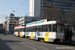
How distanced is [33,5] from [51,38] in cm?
8743

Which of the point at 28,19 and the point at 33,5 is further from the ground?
the point at 33,5

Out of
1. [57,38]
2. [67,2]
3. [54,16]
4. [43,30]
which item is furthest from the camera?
[67,2]

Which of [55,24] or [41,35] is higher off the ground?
[55,24]

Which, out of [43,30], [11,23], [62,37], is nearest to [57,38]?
[62,37]

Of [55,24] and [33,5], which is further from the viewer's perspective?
[33,5]

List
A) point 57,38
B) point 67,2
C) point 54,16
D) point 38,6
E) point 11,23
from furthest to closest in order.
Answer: point 11,23, point 38,6, point 67,2, point 54,16, point 57,38

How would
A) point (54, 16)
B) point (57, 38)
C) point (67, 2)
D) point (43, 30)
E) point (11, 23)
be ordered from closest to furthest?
point (57, 38) → point (43, 30) → point (54, 16) → point (67, 2) → point (11, 23)

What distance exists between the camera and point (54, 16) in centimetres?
4506

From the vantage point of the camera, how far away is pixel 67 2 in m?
88.5

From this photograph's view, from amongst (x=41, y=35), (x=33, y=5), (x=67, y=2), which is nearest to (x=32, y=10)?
(x=33, y=5)

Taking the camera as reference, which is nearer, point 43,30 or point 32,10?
point 43,30

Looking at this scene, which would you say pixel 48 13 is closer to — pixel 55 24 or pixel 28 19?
pixel 55 24

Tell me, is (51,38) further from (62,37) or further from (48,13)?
(48,13)

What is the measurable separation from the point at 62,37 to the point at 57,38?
694mm
